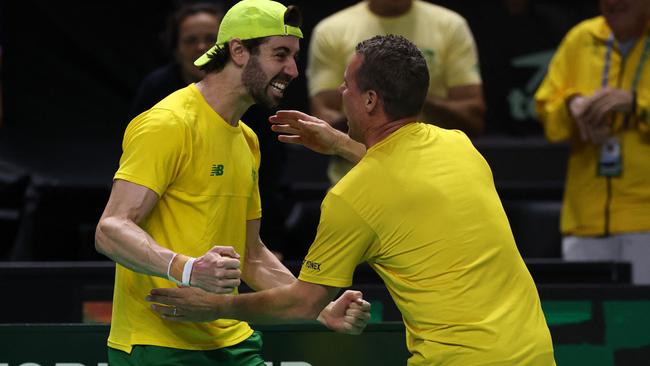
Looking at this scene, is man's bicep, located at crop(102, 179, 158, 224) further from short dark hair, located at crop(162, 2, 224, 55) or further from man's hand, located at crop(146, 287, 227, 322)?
short dark hair, located at crop(162, 2, 224, 55)

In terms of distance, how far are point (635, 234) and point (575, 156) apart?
0.56m

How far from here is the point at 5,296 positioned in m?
7.17

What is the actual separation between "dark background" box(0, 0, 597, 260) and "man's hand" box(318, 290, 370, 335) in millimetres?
3316

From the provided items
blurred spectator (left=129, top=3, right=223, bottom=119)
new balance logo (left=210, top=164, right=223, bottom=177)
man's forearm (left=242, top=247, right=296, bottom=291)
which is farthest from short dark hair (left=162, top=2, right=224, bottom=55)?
new balance logo (left=210, top=164, right=223, bottom=177)

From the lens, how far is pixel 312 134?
503 cm

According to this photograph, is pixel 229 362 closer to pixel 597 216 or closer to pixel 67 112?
pixel 597 216

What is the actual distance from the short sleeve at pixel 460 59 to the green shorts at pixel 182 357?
2.85 metres

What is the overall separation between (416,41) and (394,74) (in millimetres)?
2941

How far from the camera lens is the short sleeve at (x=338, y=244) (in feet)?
14.1

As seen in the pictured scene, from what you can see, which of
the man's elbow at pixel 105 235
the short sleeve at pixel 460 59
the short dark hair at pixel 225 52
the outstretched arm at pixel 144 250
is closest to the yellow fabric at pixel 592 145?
the short sleeve at pixel 460 59

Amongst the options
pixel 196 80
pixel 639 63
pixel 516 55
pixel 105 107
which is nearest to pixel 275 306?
pixel 196 80

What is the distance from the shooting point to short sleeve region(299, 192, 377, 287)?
430 cm

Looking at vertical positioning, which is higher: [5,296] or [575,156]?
[575,156]

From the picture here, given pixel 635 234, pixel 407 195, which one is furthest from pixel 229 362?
pixel 635 234
